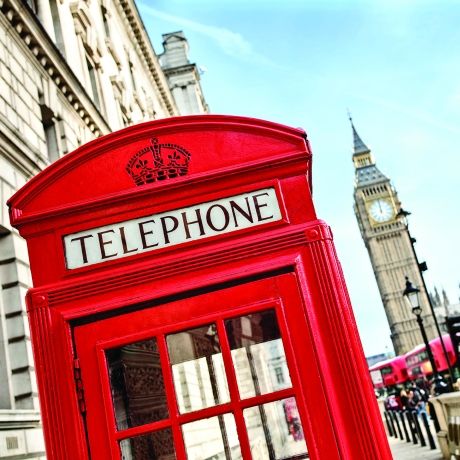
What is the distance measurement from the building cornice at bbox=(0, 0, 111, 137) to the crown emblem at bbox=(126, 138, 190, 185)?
24.4 ft

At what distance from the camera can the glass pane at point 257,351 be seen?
8.03ft

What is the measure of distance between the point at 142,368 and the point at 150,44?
24.3m

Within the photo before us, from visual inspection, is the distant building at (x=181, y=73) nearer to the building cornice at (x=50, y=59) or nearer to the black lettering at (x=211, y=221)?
the building cornice at (x=50, y=59)

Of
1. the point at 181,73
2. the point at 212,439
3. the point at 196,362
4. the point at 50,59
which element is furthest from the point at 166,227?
the point at 181,73

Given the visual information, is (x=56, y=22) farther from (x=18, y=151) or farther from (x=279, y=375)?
(x=279, y=375)

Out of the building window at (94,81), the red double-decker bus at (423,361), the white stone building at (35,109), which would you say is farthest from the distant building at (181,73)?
the red double-decker bus at (423,361)

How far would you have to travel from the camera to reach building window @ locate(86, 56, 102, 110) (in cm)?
1530

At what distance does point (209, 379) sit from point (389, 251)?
381 feet

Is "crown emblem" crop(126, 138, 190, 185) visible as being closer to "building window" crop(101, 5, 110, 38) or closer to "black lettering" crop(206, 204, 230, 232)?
"black lettering" crop(206, 204, 230, 232)

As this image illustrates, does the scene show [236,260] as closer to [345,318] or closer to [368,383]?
[345,318]

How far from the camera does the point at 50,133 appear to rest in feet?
36.2

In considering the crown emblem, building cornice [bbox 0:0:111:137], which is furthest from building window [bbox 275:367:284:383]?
building cornice [bbox 0:0:111:137]

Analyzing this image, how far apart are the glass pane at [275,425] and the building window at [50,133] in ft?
29.9

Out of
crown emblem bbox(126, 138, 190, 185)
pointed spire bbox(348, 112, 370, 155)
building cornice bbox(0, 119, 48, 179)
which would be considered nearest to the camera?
crown emblem bbox(126, 138, 190, 185)
